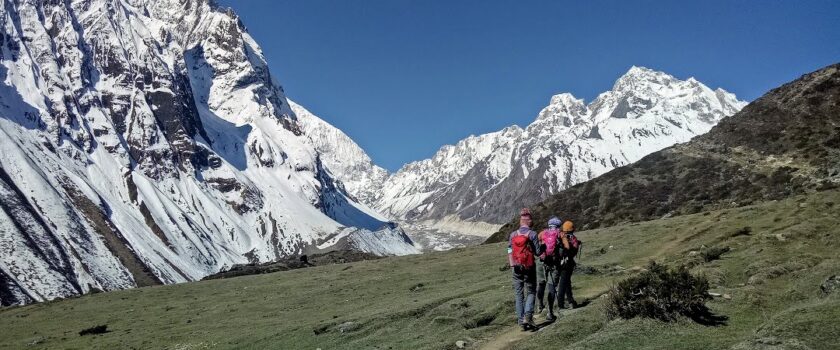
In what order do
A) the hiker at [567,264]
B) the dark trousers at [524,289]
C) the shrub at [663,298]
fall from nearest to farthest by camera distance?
the shrub at [663,298]
the dark trousers at [524,289]
the hiker at [567,264]

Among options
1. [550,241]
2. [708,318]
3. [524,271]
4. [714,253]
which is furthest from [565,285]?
[714,253]

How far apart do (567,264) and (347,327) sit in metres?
10.6

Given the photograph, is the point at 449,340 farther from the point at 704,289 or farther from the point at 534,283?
the point at 704,289

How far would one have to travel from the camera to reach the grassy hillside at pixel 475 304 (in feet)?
54.7

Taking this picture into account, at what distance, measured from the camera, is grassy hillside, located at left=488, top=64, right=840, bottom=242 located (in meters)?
72.6

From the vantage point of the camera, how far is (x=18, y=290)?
198m

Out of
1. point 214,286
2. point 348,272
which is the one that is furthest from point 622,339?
point 214,286

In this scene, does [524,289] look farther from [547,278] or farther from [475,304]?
[475,304]

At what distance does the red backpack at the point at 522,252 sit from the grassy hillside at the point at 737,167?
51975 mm

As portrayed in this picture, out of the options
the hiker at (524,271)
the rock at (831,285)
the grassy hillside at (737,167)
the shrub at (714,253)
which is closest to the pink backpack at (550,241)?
the hiker at (524,271)

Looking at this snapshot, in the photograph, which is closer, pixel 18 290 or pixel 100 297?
pixel 100 297

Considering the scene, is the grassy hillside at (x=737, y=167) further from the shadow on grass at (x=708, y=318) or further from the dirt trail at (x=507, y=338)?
the dirt trail at (x=507, y=338)

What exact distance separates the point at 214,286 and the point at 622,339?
48.0m

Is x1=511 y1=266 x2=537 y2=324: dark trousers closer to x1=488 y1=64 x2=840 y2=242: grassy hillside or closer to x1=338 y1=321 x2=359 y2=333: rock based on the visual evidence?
x1=338 y1=321 x2=359 y2=333: rock
